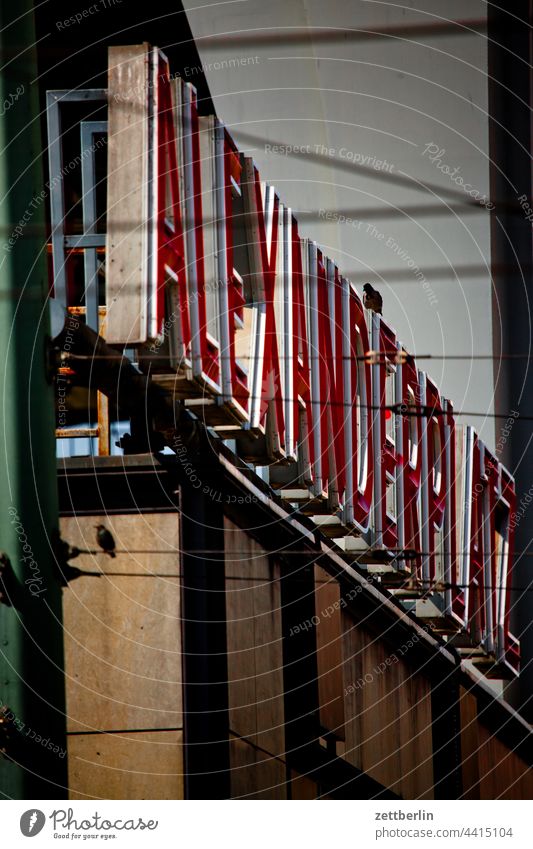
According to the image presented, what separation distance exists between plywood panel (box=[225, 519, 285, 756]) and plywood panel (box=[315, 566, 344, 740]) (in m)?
0.49

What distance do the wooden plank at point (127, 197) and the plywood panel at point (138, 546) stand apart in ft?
11.4

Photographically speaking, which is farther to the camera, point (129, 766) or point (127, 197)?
point (129, 766)

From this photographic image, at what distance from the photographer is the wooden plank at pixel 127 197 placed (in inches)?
336

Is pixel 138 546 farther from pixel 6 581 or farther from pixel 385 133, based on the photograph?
pixel 385 133

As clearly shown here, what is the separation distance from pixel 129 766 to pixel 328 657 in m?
2.99

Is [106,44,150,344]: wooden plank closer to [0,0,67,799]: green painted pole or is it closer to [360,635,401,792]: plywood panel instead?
[0,0,67,799]: green painted pole

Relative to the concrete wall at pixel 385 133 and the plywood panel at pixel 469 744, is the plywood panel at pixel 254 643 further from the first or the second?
the concrete wall at pixel 385 133

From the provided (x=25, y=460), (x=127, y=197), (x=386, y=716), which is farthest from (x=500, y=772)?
(x=25, y=460)

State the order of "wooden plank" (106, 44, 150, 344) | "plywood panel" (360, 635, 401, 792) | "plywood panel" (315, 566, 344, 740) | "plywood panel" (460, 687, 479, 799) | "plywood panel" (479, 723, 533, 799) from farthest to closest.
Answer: "plywood panel" (479, 723, 533, 799), "plywood panel" (460, 687, 479, 799), "plywood panel" (360, 635, 401, 792), "plywood panel" (315, 566, 344, 740), "wooden plank" (106, 44, 150, 344)

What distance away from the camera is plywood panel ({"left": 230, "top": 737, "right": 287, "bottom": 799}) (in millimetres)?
12000

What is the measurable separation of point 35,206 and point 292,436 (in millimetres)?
4340

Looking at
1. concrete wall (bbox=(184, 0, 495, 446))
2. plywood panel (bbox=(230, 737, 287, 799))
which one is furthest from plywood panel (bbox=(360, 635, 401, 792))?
concrete wall (bbox=(184, 0, 495, 446))

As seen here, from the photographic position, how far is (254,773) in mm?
12477
